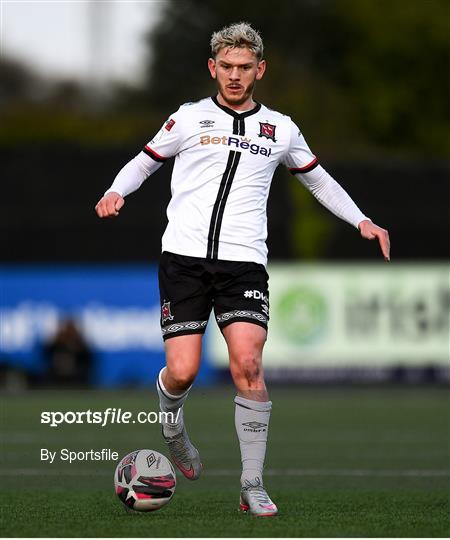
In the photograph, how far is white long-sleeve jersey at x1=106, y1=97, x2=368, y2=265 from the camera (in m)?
7.86

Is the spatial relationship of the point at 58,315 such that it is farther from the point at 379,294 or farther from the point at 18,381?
the point at 379,294

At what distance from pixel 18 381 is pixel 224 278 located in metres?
15.7

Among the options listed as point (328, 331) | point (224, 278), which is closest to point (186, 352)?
point (224, 278)

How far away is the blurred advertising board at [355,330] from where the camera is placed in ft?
75.0

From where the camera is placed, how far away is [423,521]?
745 centimetres

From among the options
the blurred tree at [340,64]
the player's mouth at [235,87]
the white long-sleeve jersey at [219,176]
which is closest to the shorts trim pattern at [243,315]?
the white long-sleeve jersey at [219,176]

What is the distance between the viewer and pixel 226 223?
785 centimetres

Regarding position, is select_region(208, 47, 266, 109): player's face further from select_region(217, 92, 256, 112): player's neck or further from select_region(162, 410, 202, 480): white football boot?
select_region(162, 410, 202, 480): white football boot

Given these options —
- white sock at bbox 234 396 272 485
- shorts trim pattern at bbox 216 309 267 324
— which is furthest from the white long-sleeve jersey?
white sock at bbox 234 396 272 485

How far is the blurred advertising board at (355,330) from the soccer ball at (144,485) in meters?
14.8

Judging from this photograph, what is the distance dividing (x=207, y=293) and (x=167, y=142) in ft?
2.63

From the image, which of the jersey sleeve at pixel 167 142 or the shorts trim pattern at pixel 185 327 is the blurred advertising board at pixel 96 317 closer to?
the jersey sleeve at pixel 167 142

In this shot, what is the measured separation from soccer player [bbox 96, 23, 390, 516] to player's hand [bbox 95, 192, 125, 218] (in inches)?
0.6

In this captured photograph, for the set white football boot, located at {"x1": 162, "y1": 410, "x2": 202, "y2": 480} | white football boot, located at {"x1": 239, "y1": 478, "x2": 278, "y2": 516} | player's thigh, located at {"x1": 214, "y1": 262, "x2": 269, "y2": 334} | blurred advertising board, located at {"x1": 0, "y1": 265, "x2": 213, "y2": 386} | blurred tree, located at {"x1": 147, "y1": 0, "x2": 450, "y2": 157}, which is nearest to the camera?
white football boot, located at {"x1": 239, "y1": 478, "x2": 278, "y2": 516}
